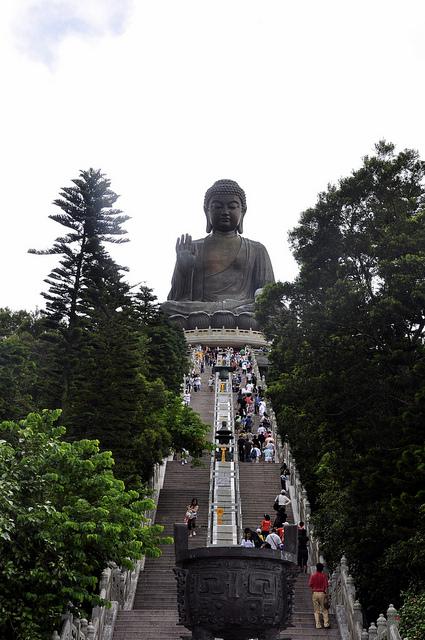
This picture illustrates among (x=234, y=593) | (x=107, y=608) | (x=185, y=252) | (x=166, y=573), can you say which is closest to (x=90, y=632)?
(x=107, y=608)

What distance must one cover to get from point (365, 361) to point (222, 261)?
36082 mm

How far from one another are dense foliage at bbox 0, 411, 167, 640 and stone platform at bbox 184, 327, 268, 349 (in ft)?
107

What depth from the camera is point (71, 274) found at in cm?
2206

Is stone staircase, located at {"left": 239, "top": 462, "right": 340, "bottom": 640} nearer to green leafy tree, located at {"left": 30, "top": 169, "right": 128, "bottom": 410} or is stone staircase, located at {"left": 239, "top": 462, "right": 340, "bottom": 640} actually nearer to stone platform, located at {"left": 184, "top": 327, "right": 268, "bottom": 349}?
green leafy tree, located at {"left": 30, "top": 169, "right": 128, "bottom": 410}

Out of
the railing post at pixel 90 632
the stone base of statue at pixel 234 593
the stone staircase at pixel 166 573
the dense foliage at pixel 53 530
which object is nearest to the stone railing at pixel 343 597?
the stone staircase at pixel 166 573

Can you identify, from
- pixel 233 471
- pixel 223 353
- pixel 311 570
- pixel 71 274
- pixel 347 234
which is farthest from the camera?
pixel 223 353

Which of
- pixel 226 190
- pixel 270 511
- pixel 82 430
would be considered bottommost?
pixel 270 511

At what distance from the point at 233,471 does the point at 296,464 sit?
1.32m

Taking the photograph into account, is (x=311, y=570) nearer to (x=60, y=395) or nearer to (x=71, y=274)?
(x=60, y=395)

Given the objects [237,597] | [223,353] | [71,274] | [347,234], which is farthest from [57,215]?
[223,353]

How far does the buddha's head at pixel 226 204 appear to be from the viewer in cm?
5019

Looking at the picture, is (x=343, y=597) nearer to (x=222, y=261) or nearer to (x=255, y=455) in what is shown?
(x=255, y=455)

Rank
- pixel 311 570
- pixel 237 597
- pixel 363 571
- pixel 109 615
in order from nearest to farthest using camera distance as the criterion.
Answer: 1. pixel 237 597
2. pixel 109 615
3. pixel 363 571
4. pixel 311 570

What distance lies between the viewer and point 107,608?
12.1 meters
